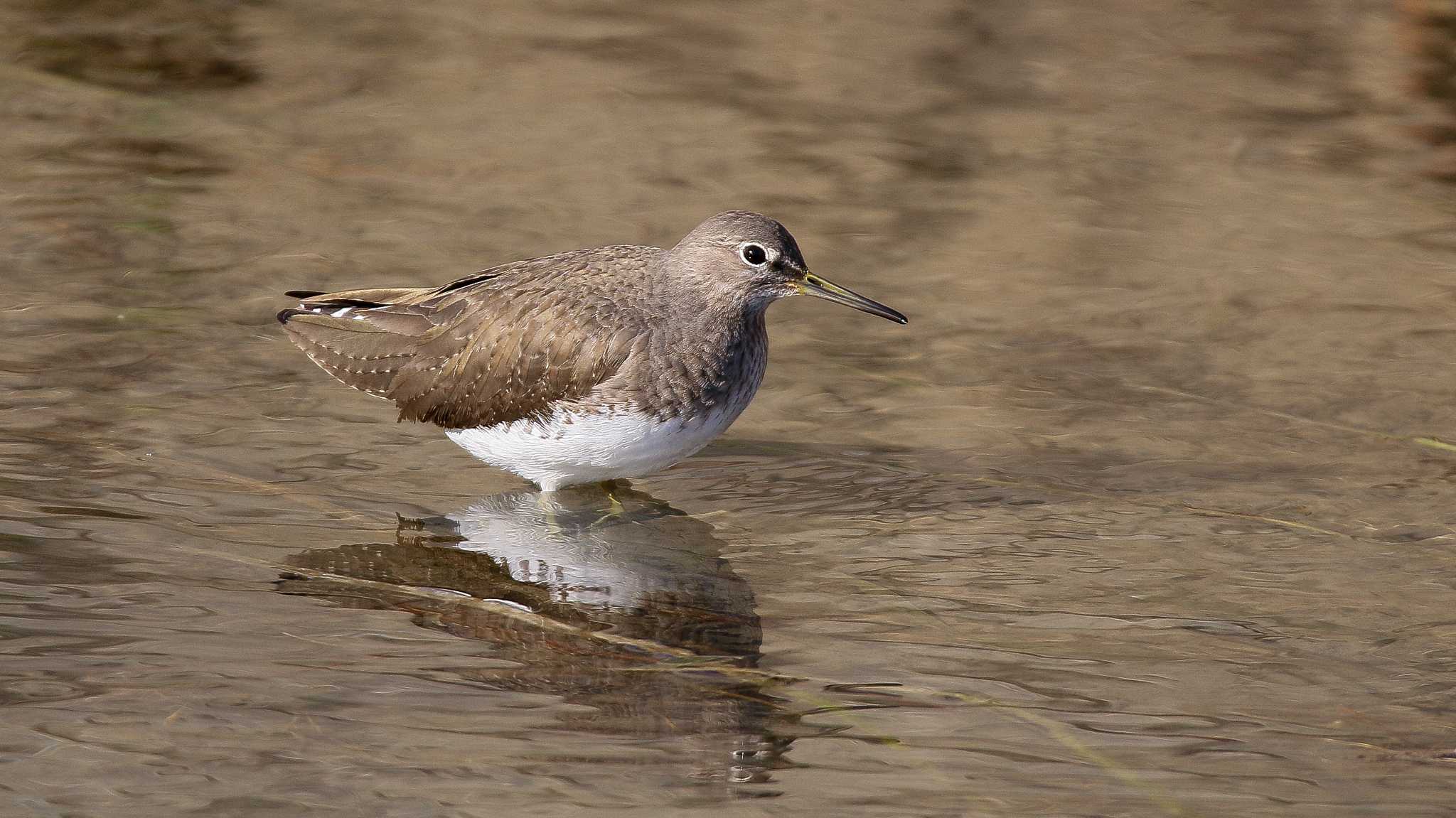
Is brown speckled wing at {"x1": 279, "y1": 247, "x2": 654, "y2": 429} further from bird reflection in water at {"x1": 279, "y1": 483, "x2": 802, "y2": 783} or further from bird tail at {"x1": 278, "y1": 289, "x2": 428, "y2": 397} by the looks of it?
bird reflection in water at {"x1": 279, "y1": 483, "x2": 802, "y2": 783}

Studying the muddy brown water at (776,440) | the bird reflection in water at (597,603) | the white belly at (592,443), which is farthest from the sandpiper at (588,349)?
the muddy brown water at (776,440)

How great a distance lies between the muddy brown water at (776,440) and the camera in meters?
5.96

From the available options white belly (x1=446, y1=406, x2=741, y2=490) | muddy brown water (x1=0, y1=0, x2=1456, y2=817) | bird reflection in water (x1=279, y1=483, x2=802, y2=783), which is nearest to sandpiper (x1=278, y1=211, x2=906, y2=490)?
white belly (x1=446, y1=406, x2=741, y2=490)

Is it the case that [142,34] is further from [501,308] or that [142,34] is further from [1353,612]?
[1353,612]

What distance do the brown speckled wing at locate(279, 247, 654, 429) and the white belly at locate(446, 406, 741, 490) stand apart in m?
0.09

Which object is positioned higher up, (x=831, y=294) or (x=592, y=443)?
(x=831, y=294)

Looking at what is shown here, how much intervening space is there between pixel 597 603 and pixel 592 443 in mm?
750

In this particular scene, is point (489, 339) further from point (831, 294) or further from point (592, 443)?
point (831, 294)

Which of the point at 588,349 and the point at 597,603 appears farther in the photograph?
the point at 588,349

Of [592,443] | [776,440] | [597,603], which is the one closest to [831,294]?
[776,440]

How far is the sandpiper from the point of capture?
7.58 meters

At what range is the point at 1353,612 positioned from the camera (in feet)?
23.3

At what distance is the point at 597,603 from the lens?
7.17 metres

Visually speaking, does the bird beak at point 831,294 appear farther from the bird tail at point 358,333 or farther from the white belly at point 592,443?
the bird tail at point 358,333
